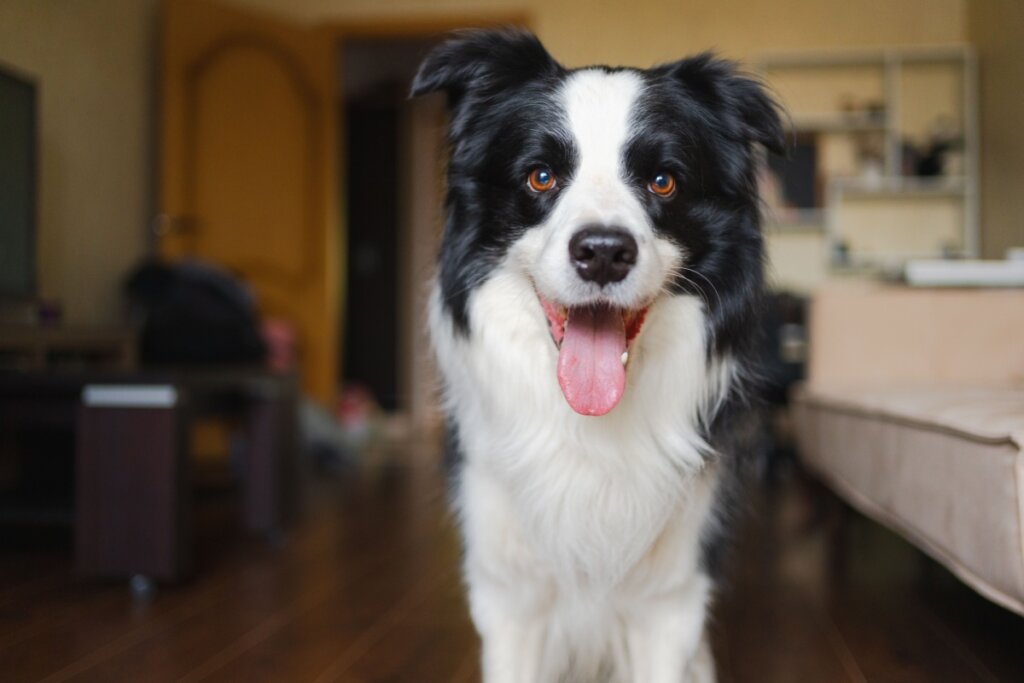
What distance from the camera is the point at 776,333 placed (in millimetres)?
4215

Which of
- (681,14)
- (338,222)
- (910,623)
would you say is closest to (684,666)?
(910,623)

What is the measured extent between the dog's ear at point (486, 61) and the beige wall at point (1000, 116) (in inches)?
69.8

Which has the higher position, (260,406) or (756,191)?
(756,191)

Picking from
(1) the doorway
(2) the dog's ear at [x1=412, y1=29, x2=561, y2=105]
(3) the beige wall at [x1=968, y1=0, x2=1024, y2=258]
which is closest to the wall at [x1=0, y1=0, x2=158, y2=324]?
(2) the dog's ear at [x1=412, y1=29, x2=561, y2=105]

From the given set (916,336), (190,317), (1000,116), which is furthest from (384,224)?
(916,336)

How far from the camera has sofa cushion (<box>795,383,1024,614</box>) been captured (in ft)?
4.14

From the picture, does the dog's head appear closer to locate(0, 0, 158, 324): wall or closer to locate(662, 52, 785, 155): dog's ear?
locate(662, 52, 785, 155): dog's ear

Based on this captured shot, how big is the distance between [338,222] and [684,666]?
4482 millimetres

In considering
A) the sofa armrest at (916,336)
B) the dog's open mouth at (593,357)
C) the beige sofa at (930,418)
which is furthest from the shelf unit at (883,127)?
the dog's open mouth at (593,357)

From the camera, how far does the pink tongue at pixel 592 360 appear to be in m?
1.23

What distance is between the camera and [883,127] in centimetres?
537

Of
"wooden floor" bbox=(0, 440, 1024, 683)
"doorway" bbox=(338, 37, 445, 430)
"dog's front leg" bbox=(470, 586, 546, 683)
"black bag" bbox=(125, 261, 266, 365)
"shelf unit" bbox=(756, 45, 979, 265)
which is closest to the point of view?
"dog's front leg" bbox=(470, 586, 546, 683)

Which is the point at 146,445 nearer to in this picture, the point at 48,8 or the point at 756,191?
the point at 48,8

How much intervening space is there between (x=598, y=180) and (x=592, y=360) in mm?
255
